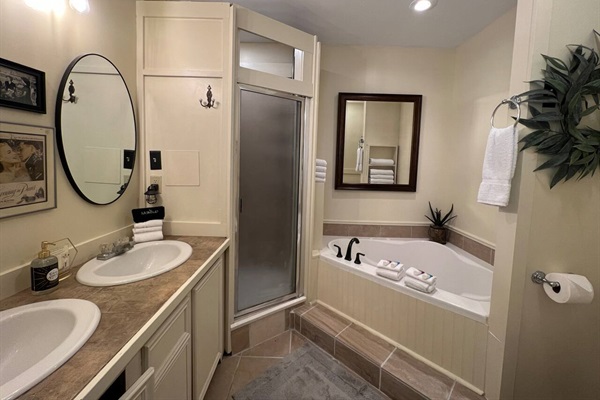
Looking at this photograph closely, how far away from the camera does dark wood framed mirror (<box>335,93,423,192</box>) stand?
104 inches

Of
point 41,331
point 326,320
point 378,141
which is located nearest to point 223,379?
point 326,320

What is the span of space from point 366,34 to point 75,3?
2.15 metres

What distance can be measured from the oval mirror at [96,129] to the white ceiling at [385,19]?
1201 millimetres

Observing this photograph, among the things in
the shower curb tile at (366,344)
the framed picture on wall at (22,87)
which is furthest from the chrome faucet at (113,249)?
the shower curb tile at (366,344)

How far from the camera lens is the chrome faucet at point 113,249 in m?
1.32

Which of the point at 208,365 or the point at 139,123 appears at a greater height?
the point at 139,123

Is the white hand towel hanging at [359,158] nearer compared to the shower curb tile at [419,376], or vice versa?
the shower curb tile at [419,376]

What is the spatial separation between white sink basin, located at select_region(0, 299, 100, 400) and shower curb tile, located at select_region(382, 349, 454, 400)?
1.59 meters

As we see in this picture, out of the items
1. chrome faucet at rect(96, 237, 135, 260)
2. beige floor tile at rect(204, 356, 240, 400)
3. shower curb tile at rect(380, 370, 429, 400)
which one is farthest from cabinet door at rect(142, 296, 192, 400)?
shower curb tile at rect(380, 370, 429, 400)

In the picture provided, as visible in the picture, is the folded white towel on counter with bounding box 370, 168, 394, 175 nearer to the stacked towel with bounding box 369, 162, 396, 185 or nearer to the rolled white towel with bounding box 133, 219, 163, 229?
the stacked towel with bounding box 369, 162, 396, 185

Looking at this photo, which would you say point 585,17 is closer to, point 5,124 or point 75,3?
point 75,3

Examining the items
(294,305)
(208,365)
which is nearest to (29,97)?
(208,365)

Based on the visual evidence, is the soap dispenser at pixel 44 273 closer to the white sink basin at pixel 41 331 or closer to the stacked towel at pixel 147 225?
the white sink basin at pixel 41 331

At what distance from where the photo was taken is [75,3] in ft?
3.91
